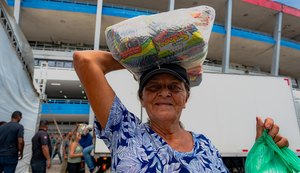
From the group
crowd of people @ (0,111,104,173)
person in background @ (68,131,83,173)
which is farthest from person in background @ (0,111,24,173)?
person in background @ (68,131,83,173)

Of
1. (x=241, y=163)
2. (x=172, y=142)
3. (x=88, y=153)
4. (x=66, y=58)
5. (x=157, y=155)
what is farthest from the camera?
(x=66, y=58)

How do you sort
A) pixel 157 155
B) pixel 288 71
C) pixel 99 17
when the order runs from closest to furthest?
pixel 157 155 → pixel 99 17 → pixel 288 71

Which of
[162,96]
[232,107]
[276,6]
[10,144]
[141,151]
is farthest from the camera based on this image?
[276,6]

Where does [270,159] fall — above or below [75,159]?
above

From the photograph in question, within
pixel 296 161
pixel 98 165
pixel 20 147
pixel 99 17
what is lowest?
pixel 98 165

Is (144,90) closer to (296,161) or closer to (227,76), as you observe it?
(296,161)

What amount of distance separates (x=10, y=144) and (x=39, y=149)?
2.35ft

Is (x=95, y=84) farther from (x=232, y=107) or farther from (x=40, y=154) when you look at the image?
(x=232, y=107)

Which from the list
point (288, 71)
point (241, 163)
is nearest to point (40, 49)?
point (241, 163)

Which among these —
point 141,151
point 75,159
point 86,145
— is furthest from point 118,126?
point 86,145

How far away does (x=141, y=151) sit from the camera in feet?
3.41

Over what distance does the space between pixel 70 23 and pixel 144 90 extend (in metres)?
17.3

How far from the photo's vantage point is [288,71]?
26766 millimetres

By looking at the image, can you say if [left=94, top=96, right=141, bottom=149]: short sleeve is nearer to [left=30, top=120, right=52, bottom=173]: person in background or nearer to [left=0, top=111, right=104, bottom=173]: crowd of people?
[left=0, top=111, right=104, bottom=173]: crowd of people
